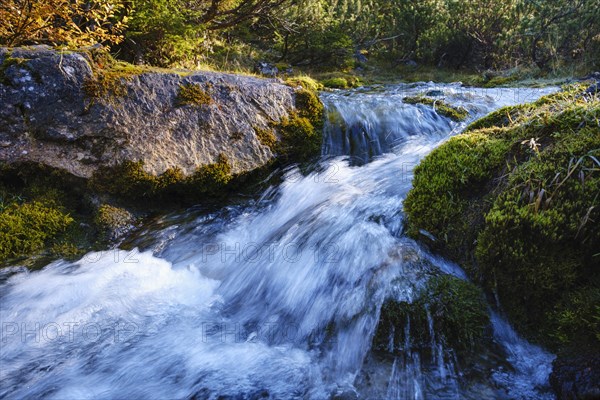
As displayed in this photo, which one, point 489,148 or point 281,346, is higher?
point 489,148

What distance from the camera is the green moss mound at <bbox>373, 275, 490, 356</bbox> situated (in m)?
Result: 2.71

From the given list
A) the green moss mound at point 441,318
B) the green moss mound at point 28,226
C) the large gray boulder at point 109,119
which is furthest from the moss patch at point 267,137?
the green moss mound at point 441,318

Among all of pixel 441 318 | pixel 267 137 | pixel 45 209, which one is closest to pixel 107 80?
pixel 45 209

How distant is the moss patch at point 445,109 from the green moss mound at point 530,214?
3.79 m

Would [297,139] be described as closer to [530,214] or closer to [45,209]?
[45,209]

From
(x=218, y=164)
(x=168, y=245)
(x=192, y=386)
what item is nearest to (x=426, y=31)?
(x=218, y=164)

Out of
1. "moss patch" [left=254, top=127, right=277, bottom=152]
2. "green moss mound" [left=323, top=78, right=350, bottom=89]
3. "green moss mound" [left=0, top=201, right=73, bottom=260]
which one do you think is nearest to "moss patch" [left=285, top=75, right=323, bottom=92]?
"moss patch" [left=254, top=127, right=277, bottom=152]

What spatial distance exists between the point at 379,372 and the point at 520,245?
53.5 inches

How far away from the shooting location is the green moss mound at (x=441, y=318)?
2713 millimetres

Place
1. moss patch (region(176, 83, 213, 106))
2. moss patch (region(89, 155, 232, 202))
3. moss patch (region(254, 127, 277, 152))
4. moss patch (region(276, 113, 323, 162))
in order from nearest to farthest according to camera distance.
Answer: moss patch (region(89, 155, 232, 202)) → moss patch (region(176, 83, 213, 106)) → moss patch (region(254, 127, 277, 152)) → moss patch (region(276, 113, 323, 162))

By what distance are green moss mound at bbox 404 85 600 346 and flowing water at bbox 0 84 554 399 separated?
0.23 metres

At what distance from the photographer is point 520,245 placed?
2.68 m

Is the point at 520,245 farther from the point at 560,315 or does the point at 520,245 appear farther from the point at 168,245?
the point at 168,245

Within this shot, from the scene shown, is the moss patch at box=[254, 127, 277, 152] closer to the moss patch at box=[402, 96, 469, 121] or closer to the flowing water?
the flowing water
